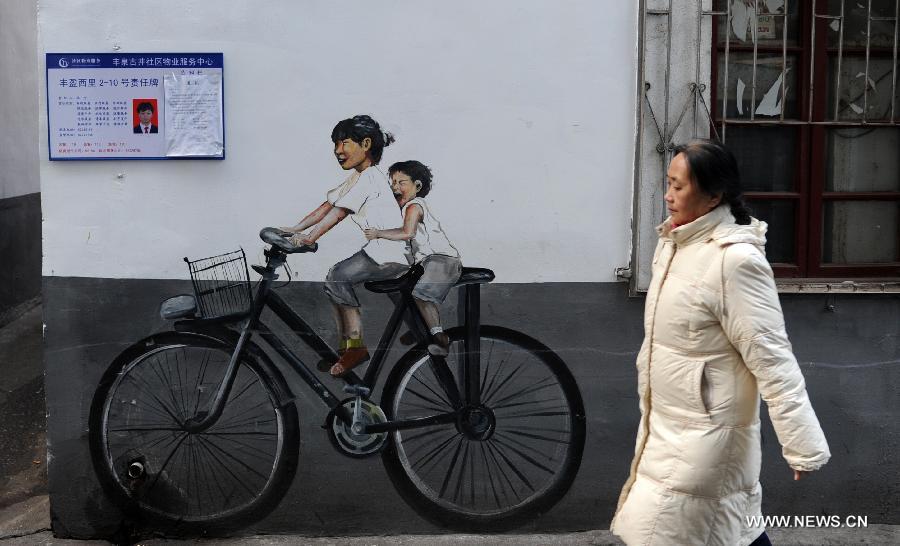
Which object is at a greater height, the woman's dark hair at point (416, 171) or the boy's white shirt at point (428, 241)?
the woman's dark hair at point (416, 171)

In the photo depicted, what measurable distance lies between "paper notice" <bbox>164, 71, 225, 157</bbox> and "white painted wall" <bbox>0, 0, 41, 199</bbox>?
3.93m

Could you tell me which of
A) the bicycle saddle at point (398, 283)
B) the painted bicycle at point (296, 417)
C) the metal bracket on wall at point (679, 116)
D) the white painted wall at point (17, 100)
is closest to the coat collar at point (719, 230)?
the metal bracket on wall at point (679, 116)

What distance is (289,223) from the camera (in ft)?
14.4

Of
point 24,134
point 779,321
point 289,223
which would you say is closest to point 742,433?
point 779,321

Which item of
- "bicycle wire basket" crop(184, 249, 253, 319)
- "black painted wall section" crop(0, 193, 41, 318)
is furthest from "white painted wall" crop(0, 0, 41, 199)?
"bicycle wire basket" crop(184, 249, 253, 319)

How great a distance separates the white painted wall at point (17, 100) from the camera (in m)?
7.62

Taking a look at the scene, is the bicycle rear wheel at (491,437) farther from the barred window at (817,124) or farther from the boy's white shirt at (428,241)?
the barred window at (817,124)

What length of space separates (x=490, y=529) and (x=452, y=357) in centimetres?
90

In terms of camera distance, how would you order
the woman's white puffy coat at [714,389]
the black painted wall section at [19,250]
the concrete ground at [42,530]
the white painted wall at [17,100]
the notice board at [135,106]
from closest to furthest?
the woman's white puffy coat at [714,389]
the notice board at [135,106]
the concrete ground at [42,530]
the black painted wall section at [19,250]
the white painted wall at [17,100]

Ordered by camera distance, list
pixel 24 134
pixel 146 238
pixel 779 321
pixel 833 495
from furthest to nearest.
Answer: pixel 24 134 → pixel 833 495 → pixel 146 238 → pixel 779 321

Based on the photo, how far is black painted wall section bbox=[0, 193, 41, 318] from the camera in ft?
24.3

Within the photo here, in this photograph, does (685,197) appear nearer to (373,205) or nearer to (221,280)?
(373,205)

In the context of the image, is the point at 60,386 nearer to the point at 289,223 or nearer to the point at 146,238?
the point at 146,238

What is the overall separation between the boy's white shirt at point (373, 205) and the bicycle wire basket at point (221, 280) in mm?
553
